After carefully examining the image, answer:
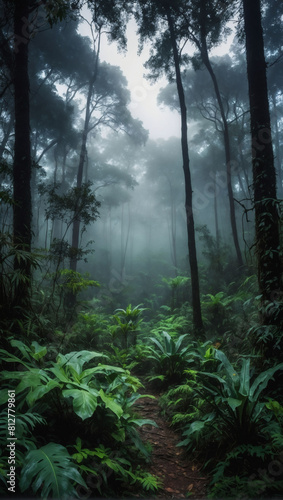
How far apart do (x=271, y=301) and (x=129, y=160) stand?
25.3m

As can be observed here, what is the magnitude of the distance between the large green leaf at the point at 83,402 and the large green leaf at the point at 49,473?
0.29 meters

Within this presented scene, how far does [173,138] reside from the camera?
2636 centimetres

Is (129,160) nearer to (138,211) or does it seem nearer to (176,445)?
(138,211)

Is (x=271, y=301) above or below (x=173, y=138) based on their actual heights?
below

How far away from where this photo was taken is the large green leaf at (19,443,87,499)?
1593mm

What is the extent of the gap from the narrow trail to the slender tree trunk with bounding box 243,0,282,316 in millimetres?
1997

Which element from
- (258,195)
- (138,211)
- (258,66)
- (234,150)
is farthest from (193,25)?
(138,211)

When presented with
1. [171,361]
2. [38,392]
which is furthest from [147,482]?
[171,361]

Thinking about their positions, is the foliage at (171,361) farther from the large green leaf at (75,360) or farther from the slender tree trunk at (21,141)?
the slender tree trunk at (21,141)

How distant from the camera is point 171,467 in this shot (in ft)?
8.61

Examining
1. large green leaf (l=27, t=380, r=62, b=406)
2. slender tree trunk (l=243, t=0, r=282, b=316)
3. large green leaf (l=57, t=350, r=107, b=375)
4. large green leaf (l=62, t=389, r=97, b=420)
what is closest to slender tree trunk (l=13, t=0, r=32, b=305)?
large green leaf (l=57, t=350, r=107, b=375)

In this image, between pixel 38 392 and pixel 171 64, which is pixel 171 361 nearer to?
pixel 38 392

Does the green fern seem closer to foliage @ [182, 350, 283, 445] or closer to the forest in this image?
the forest

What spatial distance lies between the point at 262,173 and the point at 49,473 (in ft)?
13.9
